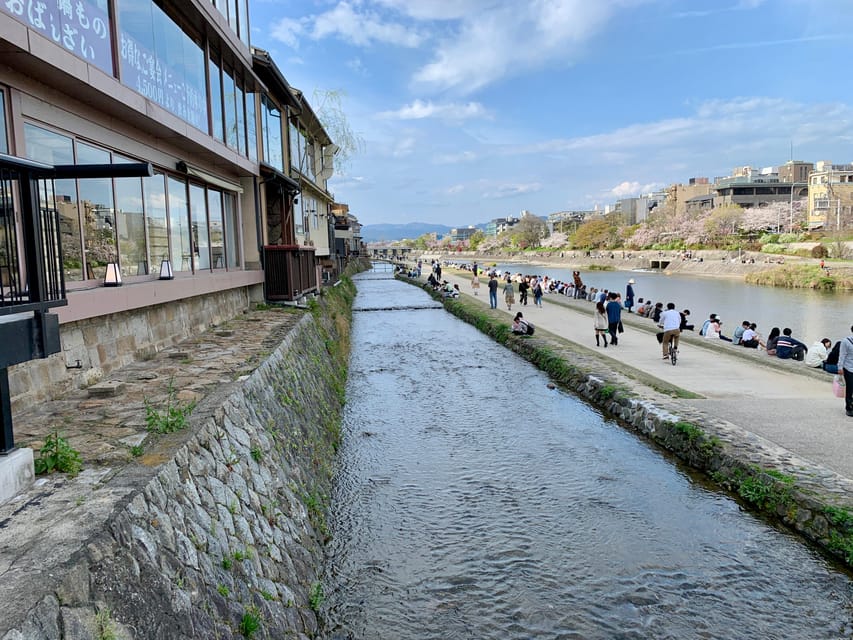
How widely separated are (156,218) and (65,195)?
3.29m

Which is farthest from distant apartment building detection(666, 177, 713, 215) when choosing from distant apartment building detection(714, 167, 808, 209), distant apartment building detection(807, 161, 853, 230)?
distant apartment building detection(807, 161, 853, 230)

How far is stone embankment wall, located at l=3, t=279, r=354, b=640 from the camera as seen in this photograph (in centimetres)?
335

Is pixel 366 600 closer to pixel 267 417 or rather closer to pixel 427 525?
pixel 427 525

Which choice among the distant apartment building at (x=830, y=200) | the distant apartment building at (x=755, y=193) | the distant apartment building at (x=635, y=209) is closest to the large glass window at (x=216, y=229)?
the distant apartment building at (x=830, y=200)

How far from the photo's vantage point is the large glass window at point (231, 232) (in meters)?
16.5

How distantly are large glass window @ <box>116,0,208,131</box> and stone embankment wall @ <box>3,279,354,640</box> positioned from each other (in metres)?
5.75

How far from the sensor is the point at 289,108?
23.8m

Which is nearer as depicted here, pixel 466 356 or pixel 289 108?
pixel 466 356

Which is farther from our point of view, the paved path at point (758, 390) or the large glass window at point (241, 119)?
the large glass window at point (241, 119)

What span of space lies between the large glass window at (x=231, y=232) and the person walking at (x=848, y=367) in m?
14.9

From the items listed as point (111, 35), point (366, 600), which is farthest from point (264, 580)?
point (111, 35)

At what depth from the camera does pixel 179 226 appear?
12.8 m

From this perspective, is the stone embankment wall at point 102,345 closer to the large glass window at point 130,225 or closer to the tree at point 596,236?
the large glass window at point 130,225

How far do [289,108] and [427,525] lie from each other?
2034 cm
